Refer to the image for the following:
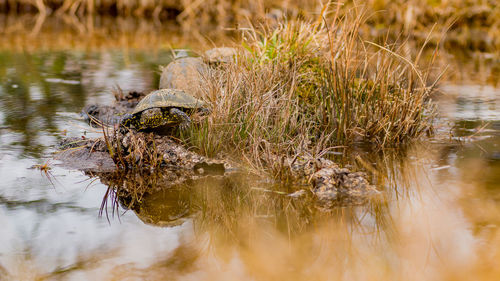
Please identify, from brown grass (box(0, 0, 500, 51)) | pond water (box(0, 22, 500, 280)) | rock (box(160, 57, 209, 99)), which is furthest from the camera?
brown grass (box(0, 0, 500, 51))

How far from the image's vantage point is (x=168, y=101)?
16.5ft

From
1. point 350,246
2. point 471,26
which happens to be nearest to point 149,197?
point 350,246

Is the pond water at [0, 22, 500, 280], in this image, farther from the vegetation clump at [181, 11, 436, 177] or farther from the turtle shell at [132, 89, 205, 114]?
the turtle shell at [132, 89, 205, 114]

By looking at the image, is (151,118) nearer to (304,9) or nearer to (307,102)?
(307,102)

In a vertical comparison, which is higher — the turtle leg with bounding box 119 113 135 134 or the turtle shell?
the turtle shell

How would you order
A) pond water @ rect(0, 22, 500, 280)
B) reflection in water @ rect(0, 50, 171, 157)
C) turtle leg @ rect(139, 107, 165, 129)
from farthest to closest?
1. reflection in water @ rect(0, 50, 171, 157)
2. turtle leg @ rect(139, 107, 165, 129)
3. pond water @ rect(0, 22, 500, 280)

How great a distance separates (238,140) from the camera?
199 inches

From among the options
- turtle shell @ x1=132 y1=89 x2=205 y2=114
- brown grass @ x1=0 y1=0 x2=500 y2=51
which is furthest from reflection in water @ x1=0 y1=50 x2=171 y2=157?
brown grass @ x1=0 y1=0 x2=500 y2=51

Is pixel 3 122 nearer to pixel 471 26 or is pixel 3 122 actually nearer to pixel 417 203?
pixel 417 203

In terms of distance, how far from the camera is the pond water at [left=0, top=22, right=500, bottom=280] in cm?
316

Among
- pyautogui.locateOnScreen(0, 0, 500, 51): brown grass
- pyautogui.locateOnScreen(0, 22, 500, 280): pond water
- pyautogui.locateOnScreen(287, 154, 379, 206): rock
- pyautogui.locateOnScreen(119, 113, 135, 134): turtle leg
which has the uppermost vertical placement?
pyautogui.locateOnScreen(0, 0, 500, 51): brown grass

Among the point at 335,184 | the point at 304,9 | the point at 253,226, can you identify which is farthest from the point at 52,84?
the point at 304,9

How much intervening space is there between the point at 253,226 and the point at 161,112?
1654 millimetres

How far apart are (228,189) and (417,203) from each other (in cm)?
144
